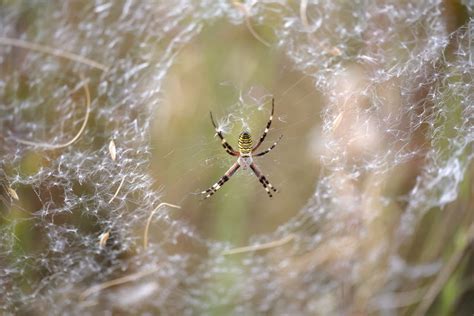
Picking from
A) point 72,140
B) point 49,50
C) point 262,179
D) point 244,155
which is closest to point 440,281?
point 262,179

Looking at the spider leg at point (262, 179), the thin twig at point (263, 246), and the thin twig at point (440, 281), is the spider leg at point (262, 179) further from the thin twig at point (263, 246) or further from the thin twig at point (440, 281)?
the thin twig at point (440, 281)

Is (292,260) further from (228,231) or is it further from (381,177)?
(381,177)

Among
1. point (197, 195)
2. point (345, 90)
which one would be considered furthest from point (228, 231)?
point (345, 90)

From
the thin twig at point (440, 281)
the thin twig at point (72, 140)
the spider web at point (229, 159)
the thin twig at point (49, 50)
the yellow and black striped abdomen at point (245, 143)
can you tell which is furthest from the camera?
the thin twig at point (49, 50)

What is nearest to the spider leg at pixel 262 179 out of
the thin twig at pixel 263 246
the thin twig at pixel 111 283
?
the thin twig at pixel 263 246

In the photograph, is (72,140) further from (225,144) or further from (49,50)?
(225,144)
